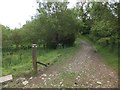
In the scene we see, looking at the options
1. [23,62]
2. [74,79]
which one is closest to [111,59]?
[23,62]

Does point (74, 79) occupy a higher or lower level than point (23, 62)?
higher

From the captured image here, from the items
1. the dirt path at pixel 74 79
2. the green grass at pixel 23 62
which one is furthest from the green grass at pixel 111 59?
the green grass at pixel 23 62

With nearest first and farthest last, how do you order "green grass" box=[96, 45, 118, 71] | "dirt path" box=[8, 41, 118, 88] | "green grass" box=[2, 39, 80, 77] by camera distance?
"dirt path" box=[8, 41, 118, 88]
"green grass" box=[2, 39, 80, 77]
"green grass" box=[96, 45, 118, 71]

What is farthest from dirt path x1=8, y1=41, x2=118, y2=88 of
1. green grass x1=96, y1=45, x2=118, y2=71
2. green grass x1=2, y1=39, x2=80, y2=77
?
green grass x1=96, y1=45, x2=118, y2=71

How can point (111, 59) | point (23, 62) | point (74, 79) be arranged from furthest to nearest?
point (111, 59)
point (23, 62)
point (74, 79)

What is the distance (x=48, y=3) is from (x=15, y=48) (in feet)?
13.6

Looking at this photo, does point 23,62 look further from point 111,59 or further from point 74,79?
point 74,79

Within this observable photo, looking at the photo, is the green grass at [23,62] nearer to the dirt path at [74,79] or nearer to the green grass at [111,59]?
the dirt path at [74,79]

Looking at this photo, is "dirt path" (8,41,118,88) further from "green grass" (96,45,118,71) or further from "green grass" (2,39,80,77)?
"green grass" (96,45,118,71)

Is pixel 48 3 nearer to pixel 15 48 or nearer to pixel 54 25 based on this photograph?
pixel 54 25

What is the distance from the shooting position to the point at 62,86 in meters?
4.97

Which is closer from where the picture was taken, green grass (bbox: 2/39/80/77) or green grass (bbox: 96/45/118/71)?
green grass (bbox: 2/39/80/77)

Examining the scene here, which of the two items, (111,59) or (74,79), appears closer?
(74,79)

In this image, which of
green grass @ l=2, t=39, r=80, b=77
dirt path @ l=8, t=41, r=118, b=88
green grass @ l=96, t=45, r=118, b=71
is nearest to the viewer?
dirt path @ l=8, t=41, r=118, b=88
